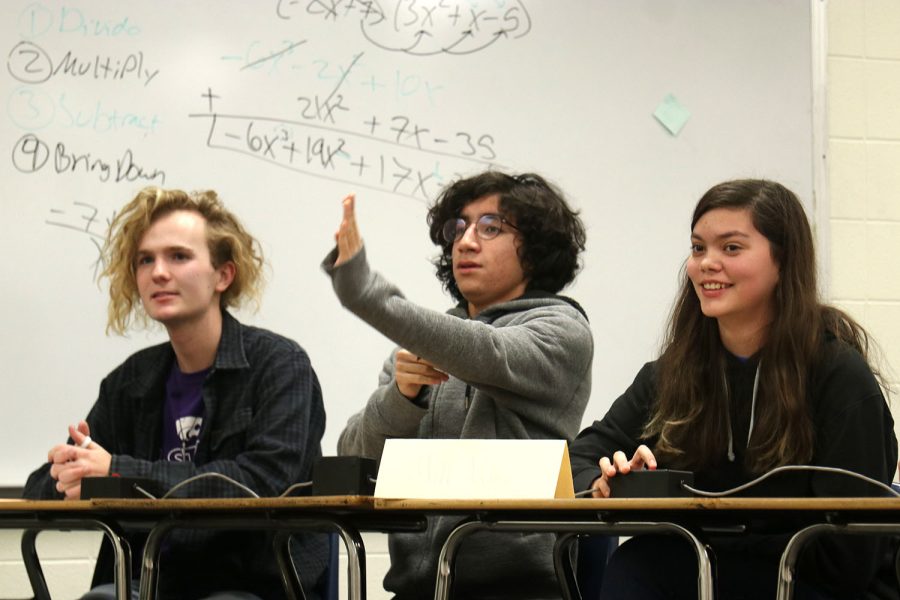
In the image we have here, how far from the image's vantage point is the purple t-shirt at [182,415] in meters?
2.09

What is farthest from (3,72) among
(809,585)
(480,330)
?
(809,585)

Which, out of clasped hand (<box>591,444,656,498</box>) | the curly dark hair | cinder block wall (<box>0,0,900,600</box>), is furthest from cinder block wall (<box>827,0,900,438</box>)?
clasped hand (<box>591,444,656,498</box>)

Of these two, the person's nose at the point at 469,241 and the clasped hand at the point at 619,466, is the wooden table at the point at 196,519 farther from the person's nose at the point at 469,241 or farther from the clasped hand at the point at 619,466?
the person's nose at the point at 469,241

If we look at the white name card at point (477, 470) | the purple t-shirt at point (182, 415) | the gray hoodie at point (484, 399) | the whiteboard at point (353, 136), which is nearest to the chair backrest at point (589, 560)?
the gray hoodie at point (484, 399)

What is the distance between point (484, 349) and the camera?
181 cm

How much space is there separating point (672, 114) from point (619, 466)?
1.62 m

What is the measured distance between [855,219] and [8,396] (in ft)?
7.18

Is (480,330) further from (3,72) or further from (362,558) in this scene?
(3,72)

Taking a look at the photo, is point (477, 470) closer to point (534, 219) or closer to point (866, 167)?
point (534, 219)

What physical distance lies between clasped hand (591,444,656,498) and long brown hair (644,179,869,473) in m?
0.19

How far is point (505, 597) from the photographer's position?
6.07 ft

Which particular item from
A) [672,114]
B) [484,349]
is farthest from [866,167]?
[484,349]

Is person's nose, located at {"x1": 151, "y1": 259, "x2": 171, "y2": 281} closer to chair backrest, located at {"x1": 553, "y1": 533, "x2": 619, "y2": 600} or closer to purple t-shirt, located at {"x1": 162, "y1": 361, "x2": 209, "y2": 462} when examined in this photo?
purple t-shirt, located at {"x1": 162, "y1": 361, "x2": 209, "y2": 462}

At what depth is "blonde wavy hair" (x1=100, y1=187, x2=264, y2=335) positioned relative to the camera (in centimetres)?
220
